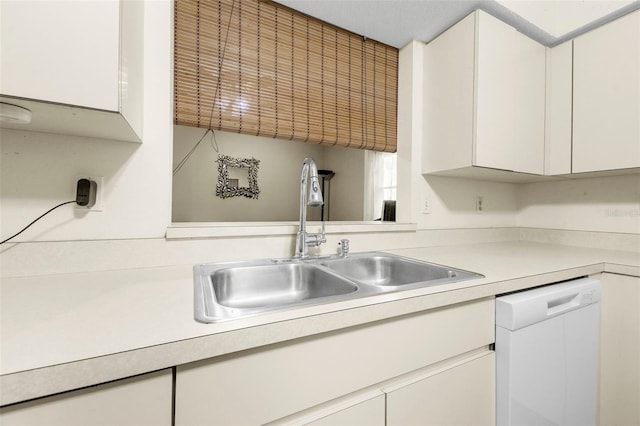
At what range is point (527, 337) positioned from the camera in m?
0.86

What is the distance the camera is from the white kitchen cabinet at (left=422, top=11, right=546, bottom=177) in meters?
1.26

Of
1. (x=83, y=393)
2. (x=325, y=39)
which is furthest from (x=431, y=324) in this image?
(x=325, y=39)

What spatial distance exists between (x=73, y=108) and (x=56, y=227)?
49cm

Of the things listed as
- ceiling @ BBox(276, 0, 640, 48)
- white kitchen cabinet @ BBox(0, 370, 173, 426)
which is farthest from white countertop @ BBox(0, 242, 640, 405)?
ceiling @ BBox(276, 0, 640, 48)

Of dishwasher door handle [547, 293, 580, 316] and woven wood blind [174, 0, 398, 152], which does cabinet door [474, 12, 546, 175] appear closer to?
woven wood blind [174, 0, 398, 152]

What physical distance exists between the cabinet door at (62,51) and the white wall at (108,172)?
424 millimetres

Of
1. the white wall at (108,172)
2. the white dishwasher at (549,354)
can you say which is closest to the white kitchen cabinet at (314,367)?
the white dishwasher at (549,354)

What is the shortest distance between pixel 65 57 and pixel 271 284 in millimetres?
829

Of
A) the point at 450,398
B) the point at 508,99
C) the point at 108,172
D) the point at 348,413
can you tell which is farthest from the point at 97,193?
the point at 508,99

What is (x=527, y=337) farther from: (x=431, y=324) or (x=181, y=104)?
(x=181, y=104)

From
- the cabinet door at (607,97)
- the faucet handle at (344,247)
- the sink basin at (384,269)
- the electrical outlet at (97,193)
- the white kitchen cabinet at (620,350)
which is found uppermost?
the cabinet door at (607,97)

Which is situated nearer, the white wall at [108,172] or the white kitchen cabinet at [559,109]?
the white wall at [108,172]

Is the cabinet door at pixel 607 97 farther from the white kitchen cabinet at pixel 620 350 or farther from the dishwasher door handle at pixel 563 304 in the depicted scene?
the dishwasher door handle at pixel 563 304

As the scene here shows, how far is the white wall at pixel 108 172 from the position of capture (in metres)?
0.81
